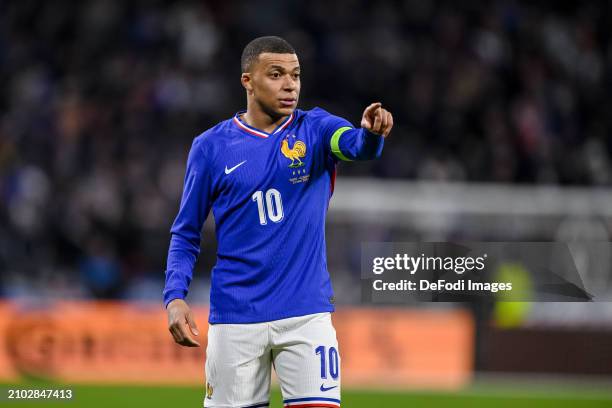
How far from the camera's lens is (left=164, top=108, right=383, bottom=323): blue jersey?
4.63 metres

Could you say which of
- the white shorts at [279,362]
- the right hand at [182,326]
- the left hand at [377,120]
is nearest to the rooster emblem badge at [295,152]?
the left hand at [377,120]

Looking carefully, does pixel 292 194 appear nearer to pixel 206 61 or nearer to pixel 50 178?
pixel 50 178

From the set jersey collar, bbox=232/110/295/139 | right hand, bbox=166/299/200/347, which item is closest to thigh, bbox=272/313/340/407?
right hand, bbox=166/299/200/347

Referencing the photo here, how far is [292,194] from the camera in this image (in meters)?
4.68

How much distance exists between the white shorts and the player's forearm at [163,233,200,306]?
0.24m

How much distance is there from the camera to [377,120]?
421 cm

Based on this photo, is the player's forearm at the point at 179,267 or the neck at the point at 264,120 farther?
the neck at the point at 264,120

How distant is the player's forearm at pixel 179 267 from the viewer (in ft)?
15.3

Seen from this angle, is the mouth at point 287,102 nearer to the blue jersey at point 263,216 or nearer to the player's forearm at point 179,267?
the blue jersey at point 263,216

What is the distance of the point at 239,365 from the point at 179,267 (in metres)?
0.49

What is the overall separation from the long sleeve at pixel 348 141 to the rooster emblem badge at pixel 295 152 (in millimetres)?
108

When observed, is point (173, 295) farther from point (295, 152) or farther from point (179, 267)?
point (295, 152)

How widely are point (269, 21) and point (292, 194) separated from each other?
12387 mm

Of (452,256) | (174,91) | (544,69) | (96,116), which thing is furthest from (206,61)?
(452,256)
